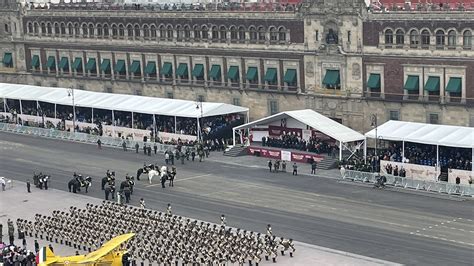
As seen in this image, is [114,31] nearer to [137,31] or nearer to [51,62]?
[137,31]

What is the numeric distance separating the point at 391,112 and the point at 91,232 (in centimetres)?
3758

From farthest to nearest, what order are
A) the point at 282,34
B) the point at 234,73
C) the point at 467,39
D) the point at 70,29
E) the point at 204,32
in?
1. the point at 70,29
2. the point at 204,32
3. the point at 234,73
4. the point at 282,34
5. the point at 467,39

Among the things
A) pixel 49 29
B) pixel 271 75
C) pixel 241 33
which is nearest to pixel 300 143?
pixel 271 75

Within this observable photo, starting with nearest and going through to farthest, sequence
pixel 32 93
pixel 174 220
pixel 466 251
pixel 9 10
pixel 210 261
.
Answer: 1. pixel 210 261
2. pixel 466 251
3. pixel 174 220
4. pixel 32 93
5. pixel 9 10

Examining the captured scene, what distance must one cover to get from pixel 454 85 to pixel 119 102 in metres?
38.1

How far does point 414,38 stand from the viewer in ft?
267

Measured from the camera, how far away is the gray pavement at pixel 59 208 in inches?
2034

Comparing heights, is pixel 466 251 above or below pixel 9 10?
below

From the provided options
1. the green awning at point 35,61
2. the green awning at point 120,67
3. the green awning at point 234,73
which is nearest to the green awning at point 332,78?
the green awning at point 234,73

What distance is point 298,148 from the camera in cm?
8325

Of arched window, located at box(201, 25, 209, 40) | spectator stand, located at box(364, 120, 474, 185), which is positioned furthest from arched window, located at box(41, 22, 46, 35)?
spectator stand, located at box(364, 120, 474, 185)

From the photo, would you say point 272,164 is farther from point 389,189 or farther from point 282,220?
point 282,220

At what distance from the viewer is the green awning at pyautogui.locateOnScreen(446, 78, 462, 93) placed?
7875 centimetres

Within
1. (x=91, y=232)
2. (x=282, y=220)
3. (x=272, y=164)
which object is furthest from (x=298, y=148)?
(x=91, y=232)
